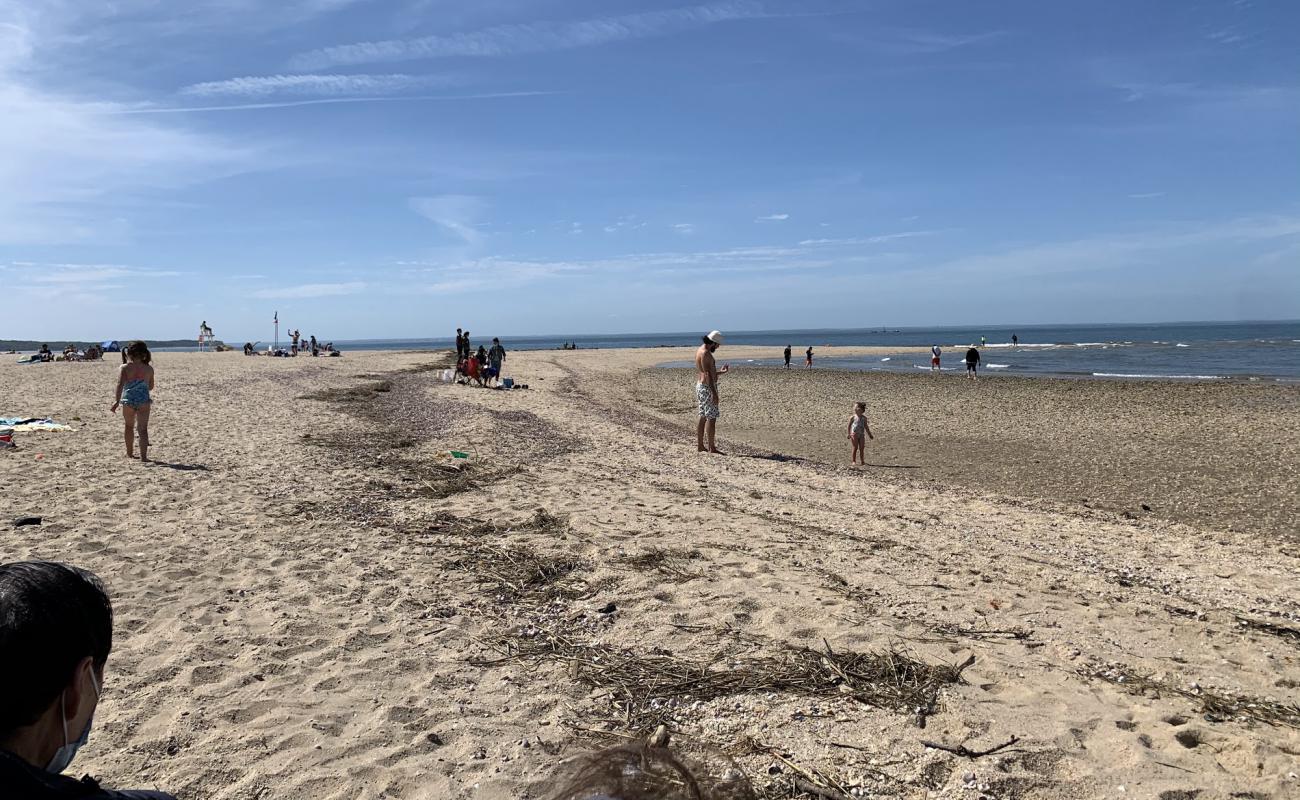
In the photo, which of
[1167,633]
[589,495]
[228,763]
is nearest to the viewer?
[228,763]

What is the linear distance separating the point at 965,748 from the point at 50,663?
3559 millimetres

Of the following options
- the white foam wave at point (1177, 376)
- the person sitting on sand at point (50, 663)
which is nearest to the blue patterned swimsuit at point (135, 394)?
the person sitting on sand at point (50, 663)

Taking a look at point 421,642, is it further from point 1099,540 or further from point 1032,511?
point 1032,511

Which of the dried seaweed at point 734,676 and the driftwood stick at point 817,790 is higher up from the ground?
the dried seaweed at point 734,676

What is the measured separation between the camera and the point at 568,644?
4.85 meters

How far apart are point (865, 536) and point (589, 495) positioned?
325cm

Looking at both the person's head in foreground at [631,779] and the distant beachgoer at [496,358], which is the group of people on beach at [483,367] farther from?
the person's head in foreground at [631,779]

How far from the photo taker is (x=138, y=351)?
10453 millimetres

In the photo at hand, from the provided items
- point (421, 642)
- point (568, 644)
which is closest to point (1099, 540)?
point (568, 644)

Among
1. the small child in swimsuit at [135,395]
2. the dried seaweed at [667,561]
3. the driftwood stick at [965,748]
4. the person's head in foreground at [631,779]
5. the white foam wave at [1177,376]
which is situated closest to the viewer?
the person's head in foreground at [631,779]

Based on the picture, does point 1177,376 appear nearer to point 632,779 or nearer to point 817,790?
point 817,790

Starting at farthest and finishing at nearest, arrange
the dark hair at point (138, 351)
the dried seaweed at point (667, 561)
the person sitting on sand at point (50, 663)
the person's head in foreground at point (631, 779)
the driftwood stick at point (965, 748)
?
the dark hair at point (138, 351) < the dried seaweed at point (667, 561) < the driftwood stick at point (965, 748) < the person's head in foreground at point (631, 779) < the person sitting on sand at point (50, 663)

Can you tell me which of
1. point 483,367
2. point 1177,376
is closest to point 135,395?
point 483,367

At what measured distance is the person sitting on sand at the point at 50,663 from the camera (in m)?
1.47
